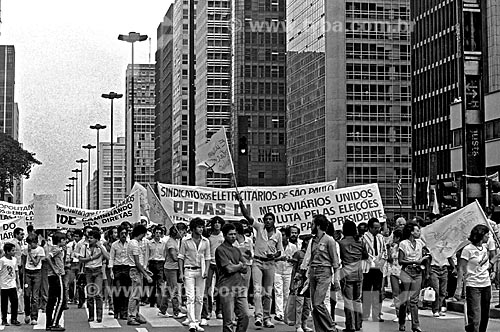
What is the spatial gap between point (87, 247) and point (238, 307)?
20.3 ft

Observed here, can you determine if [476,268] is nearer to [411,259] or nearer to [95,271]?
[411,259]

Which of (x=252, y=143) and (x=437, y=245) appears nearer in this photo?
(x=437, y=245)

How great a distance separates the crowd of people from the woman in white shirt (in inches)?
0.6

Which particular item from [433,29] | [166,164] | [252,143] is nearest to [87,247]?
[433,29]

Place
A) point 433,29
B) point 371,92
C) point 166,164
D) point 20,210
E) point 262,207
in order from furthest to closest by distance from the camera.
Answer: point 166,164 < point 371,92 < point 433,29 < point 20,210 < point 262,207

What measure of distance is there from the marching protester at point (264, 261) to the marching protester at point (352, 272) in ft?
5.34

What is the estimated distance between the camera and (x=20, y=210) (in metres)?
26.6

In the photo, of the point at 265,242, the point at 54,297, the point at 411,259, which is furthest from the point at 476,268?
the point at 54,297

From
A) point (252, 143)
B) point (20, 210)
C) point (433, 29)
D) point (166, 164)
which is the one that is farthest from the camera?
point (166, 164)

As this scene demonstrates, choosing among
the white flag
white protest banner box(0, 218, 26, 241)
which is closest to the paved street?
the white flag

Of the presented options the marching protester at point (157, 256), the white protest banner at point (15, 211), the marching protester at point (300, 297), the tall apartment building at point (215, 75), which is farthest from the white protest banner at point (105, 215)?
the tall apartment building at point (215, 75)

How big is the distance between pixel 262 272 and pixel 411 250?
2.89 metres

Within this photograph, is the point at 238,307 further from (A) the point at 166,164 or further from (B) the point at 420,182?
(A) the point at 166,164

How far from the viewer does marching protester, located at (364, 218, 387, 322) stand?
1694 cm
